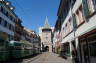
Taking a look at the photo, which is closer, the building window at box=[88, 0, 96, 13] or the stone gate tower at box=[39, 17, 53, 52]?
the building window at box=[88, 0, 96, 13]

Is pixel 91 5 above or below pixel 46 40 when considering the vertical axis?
below

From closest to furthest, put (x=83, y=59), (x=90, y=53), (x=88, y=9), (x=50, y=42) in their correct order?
(x=88, y=9) < (x=90, y=53) < (x=83, y=59) < (x=50, y=42)

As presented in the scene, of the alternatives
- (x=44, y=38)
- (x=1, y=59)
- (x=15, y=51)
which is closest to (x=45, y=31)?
(x=44, y=38)

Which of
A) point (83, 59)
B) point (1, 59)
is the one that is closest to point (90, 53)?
point (83, 59)

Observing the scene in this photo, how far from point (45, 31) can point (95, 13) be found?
9322 cm

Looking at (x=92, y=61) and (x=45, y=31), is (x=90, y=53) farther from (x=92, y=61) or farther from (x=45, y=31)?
(x=45, y=31)

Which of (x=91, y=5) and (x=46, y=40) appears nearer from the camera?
(x=91, y=5)

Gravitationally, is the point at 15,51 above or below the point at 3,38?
below

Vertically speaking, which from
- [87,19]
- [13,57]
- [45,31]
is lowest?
[13,57]

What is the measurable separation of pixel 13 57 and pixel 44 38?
256ft

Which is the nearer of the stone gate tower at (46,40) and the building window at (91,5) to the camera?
the building window at (91,5)

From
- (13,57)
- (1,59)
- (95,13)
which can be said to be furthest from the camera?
(13,57)

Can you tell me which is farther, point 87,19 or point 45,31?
point 45,31

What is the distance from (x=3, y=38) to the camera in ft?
56.5
